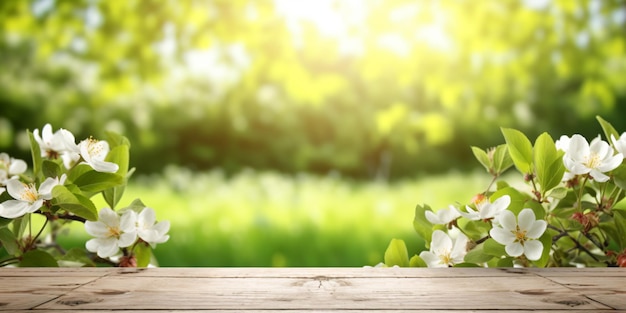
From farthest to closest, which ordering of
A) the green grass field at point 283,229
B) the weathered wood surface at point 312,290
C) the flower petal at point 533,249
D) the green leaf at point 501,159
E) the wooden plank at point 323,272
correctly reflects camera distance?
the green grass field at point 283,229 < the green leaf at point 501,159 < the flower petal at point 533,249 < the wooden plank at point 323,272 < the weathered wood surface at point 312,290

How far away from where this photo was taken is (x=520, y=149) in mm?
980

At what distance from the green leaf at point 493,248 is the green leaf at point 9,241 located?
787mm

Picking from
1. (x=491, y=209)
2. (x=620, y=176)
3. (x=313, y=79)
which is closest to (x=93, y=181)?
(x=491, y=209)

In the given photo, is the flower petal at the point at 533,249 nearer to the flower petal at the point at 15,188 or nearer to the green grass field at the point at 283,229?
the flower petal at the point at 15,188

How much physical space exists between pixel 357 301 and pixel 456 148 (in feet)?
21.0

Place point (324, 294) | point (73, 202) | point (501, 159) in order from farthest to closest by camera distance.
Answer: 1. point (501, 159)
2. point (73, 202)
3. point (324, 294)

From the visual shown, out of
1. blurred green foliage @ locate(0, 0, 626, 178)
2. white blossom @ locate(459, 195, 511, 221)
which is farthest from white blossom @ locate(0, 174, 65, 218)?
blurred green foliage @ locate(0, 0, 626, 178)

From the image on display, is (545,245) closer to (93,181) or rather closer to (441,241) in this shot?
(441,241)

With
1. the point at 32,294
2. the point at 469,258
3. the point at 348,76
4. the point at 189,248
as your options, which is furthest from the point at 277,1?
the point at 348,76

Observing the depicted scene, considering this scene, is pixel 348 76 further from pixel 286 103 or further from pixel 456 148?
pixel 456 148

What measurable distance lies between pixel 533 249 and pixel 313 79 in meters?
2.54

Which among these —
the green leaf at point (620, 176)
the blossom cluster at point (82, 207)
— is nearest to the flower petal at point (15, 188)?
the blossom cluster at point (82, 207)

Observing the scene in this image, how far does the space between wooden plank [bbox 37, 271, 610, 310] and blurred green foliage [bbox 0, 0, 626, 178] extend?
7.66ft

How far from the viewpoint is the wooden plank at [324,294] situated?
0.63m
